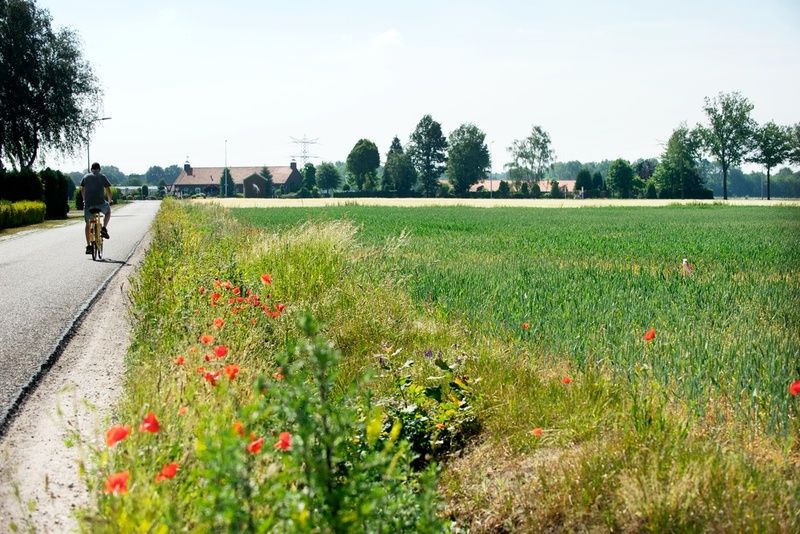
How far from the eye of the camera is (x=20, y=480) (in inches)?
171

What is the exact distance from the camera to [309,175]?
134m

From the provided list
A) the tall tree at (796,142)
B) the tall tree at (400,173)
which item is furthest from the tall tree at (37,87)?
the tall tree at (400,173)

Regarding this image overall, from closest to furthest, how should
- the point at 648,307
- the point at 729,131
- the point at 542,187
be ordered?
the point at 648,307
the point at 729,131
the point at 542,187

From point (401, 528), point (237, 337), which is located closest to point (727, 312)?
point (237, 337)

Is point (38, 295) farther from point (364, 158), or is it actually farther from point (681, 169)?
point (364, 158)

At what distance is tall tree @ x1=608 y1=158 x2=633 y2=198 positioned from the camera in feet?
333

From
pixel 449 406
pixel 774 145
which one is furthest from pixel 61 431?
pixel 774 145

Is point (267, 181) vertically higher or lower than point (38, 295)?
higher

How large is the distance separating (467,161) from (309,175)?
32.5 metres

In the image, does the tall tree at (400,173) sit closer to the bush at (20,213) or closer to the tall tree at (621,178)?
the tall tree at (621,178)

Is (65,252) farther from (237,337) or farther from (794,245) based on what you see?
(794,245)

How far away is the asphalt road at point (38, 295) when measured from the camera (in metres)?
6.98

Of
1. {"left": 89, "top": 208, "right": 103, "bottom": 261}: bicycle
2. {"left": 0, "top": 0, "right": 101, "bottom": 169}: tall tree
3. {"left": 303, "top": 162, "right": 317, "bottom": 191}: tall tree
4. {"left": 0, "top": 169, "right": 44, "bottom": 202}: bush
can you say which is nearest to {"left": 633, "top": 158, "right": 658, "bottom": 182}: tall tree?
{"left": 303, "top": 162, "right": 317, "bottom": 191}: tall tree

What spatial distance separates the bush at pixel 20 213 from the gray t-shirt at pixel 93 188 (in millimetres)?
12625
